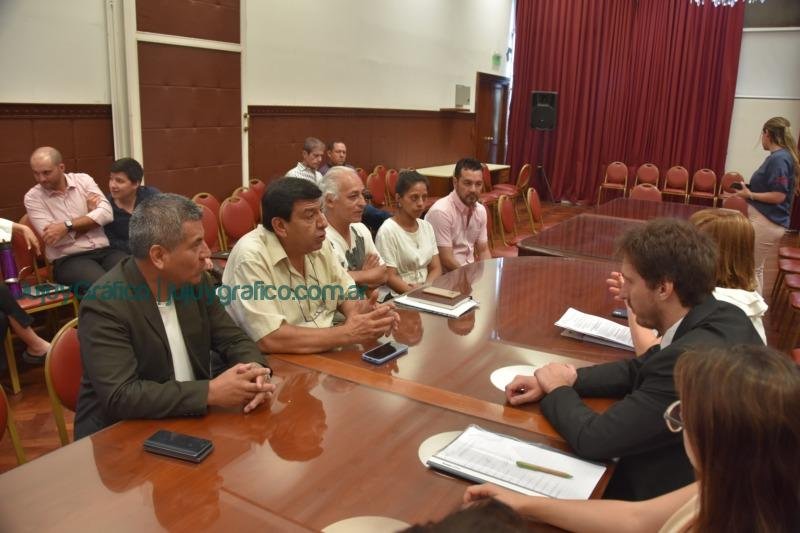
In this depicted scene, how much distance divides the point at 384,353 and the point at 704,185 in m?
9.13

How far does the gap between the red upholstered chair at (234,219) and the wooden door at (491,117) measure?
6666 millimetres

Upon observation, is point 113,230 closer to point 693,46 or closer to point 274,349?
point 274,349

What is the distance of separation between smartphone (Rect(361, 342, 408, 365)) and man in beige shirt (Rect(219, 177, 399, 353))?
0.25 ft

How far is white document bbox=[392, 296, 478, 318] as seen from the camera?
8.59ft

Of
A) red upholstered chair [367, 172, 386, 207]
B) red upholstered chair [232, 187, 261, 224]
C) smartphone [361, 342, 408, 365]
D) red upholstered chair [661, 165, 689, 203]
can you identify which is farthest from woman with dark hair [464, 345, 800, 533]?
red upholstered chair [661, 165, 689, 203]

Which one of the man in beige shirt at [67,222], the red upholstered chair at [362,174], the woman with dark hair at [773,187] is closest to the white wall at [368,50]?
the red upholstered chair at [362,174]

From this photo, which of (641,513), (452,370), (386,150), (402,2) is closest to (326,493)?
(641,513)

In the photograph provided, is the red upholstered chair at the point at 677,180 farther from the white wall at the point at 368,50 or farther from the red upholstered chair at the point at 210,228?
the red upholstered chair at the point at 210,228

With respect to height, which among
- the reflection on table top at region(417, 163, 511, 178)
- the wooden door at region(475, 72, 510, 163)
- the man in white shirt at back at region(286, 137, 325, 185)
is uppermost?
the wooden door at region(475, 72, 510, 163)

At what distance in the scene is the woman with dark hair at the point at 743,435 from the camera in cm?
91

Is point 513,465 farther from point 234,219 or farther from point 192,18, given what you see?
point 192,18

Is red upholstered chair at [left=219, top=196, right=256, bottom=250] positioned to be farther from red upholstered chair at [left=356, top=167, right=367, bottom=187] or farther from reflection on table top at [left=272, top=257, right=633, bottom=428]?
red upholstered chair at [left=356, top=167, right=367, bottom=187]

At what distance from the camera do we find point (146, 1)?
16.7ft

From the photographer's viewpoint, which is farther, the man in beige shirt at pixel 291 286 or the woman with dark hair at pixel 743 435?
the man in beige shirt at pixel 291 286
